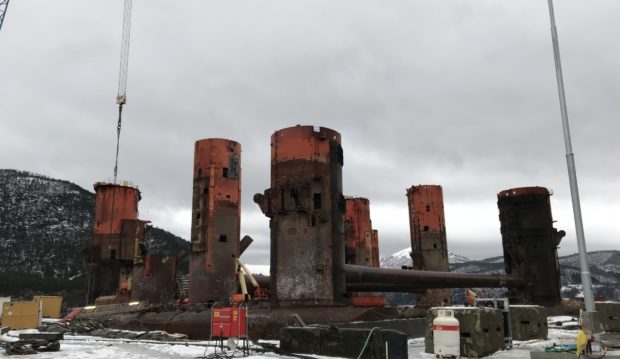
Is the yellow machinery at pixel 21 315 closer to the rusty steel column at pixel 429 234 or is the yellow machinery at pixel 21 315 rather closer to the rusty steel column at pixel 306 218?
the rusty steel column at pixel 306 218

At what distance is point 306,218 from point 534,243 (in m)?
21.0

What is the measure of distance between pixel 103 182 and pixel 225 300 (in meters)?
27.0

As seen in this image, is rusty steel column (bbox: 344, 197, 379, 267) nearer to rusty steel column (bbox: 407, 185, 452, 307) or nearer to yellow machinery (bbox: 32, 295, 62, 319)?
rusty steel column (bbox: 407, 185, 452, 307)

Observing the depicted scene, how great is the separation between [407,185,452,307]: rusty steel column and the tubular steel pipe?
22.4ft

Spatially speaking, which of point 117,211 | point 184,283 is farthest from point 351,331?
point 117,211

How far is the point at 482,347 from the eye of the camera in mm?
14078

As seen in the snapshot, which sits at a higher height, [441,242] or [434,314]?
[441,242]

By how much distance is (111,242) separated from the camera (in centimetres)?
4666

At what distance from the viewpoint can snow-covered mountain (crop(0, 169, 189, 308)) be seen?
11678cm

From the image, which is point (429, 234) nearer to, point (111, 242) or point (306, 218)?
point (306, 218)

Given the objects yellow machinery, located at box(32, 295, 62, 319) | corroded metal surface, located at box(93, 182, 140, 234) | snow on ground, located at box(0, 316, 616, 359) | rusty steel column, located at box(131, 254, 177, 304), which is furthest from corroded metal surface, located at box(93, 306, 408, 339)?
yellow machinery, located at box(32, 295, 62, 319)

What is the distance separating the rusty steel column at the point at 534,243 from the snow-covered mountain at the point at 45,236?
98.7 metres

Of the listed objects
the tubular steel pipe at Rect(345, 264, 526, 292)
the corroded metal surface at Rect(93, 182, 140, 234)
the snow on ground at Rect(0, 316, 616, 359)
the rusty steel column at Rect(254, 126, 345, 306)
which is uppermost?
the corroded metal surface at Rect(93, 182, 140, 234)

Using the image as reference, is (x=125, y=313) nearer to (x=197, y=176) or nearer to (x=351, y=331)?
Answer: (x=197, y=176)
